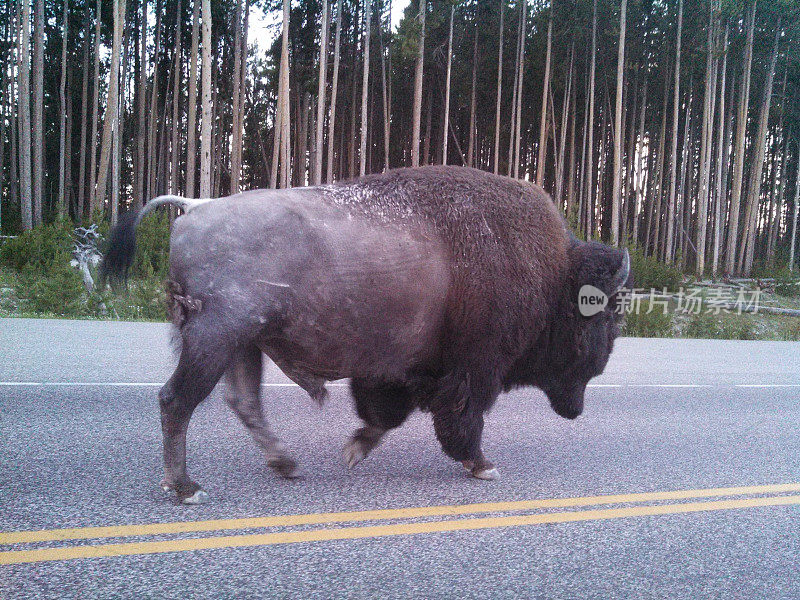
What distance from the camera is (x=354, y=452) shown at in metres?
4.10

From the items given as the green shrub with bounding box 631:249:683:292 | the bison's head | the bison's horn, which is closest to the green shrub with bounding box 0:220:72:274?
the bison's head

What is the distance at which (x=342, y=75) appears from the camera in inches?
1293

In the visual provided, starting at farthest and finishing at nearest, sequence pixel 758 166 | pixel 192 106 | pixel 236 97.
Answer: pixel 758 166 < pixel 236 97 < pixel 192 106

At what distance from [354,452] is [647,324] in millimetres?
13737

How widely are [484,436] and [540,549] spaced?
2.05 meters

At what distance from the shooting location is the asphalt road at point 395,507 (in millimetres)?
2602

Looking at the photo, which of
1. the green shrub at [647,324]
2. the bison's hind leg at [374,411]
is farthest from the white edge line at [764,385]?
the green shrub at [647,324]

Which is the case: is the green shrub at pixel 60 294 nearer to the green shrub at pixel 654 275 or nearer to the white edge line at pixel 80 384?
the white edge line at pixel 80 384

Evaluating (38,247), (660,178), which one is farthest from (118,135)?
(660,178)

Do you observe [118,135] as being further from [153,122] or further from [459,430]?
[459,430]

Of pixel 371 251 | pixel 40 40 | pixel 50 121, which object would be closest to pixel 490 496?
pixel 371 251

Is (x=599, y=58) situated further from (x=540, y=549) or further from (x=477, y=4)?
(x=540, y=549)

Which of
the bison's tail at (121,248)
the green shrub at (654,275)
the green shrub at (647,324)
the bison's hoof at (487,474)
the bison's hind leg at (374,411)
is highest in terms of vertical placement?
the bison's tail at (121,248)

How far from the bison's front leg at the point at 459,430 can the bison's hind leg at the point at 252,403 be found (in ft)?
2.88
